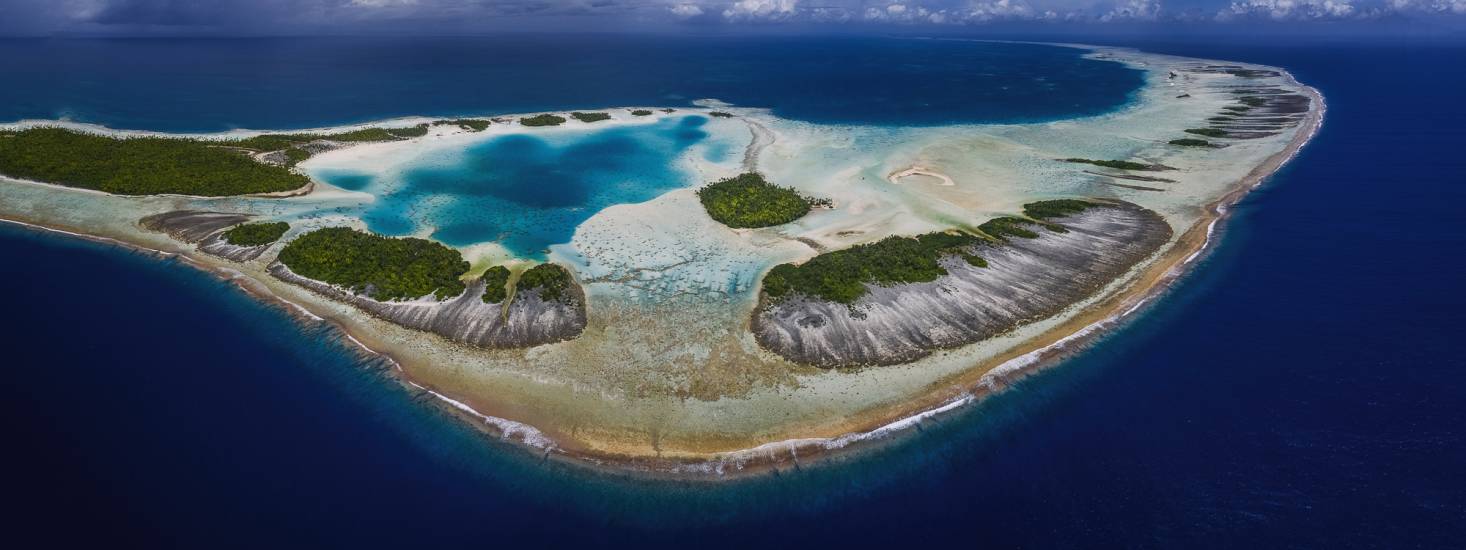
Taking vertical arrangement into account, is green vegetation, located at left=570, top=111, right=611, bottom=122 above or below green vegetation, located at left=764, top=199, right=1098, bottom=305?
above

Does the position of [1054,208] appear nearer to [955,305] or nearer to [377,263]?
[955,305]

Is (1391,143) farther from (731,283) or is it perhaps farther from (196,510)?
(196,510)

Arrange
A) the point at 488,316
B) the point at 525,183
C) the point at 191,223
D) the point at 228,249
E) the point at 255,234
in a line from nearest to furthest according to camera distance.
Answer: the point at 488,316, the point at 228,249, the point at 255,234, the point at 191,223, the point at 525,183

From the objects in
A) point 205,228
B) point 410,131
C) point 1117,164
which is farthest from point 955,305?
Answer: point 410,131

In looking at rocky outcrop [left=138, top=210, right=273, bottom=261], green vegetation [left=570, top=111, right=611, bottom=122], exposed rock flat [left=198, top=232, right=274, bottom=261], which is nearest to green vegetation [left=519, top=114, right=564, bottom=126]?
green vegetation [left=570, top=111, right=611, bottom=122]

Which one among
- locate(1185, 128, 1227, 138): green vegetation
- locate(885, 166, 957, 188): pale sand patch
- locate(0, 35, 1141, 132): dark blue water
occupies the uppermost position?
locate(0, 35, 1141, 132): dark blue water

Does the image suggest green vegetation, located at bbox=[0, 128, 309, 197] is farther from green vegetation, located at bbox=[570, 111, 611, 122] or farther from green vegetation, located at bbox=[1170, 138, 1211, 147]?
green vegetation, located at bbox=[1170, 138, 1211, 147]
